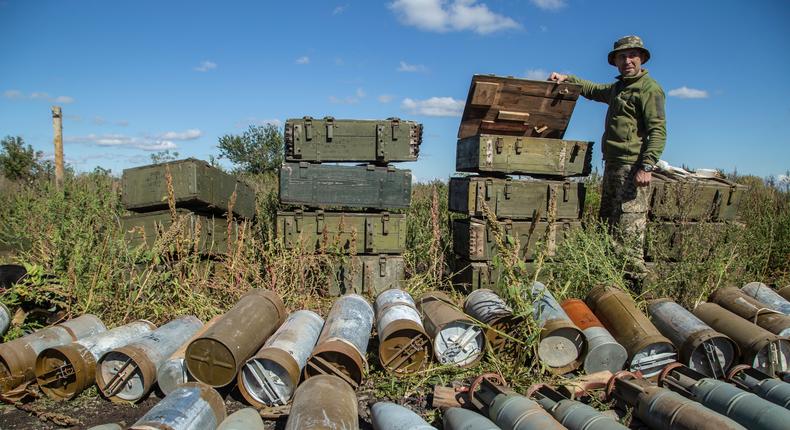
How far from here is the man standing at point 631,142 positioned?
5.42m

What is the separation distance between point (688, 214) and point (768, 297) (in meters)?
1.15

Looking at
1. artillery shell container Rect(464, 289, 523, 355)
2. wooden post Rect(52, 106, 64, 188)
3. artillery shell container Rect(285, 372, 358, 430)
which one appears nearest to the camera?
artillery shell container Rect(285, 372, 358, 430)

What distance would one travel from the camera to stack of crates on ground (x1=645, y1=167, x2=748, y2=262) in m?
5.29

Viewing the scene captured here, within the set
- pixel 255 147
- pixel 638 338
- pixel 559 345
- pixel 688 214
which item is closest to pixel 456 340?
pixel 559 345

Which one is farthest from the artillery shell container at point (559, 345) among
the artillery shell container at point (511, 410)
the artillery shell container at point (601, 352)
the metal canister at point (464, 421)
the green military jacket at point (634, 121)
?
the green military jacket at point (634, 121)

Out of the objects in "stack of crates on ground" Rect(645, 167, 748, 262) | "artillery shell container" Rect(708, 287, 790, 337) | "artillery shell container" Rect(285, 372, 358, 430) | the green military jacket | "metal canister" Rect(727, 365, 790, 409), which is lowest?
"metal canister" Rect(727, 365, 790, 409)

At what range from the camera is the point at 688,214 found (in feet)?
18.3

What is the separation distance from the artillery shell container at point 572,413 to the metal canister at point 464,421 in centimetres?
43

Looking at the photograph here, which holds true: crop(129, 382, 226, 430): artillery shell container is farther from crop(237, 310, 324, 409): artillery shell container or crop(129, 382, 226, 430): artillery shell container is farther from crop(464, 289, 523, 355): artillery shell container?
crop(464, 289, 523, 355): artillery shell container

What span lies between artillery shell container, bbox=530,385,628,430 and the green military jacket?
322cm

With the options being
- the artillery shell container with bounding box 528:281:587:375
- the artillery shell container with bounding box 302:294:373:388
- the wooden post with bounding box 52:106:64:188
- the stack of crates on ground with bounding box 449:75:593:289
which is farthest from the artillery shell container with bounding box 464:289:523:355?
the wooden post with bounding box 52:106:64:188

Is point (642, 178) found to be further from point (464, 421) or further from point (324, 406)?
point (324, 406)

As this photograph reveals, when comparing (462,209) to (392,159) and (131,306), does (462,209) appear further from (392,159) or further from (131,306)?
(131,306)

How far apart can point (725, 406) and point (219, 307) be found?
4034 millimetres
